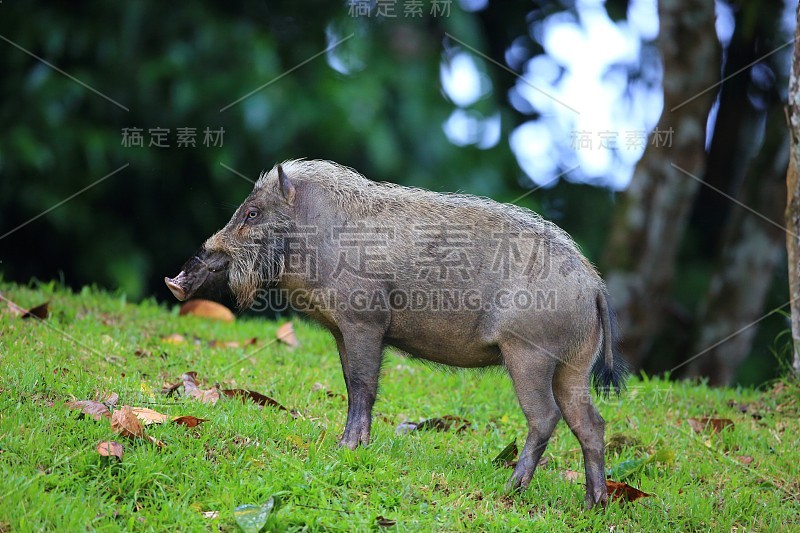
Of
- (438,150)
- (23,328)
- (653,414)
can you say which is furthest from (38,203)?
(653,414)

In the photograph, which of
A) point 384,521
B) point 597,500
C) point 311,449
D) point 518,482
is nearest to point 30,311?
point 311,449

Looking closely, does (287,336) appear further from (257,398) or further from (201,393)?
(201,393)

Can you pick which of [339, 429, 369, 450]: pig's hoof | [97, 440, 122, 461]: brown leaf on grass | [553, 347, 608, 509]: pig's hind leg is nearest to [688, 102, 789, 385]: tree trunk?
[553, 347, 608, 509]: pig's hind leg

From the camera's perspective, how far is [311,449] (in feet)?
17.0

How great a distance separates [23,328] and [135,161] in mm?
2896

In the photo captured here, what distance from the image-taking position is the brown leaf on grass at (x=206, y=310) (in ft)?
27.5

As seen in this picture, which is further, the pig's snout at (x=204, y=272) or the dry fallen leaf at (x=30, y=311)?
the dry fallen leaf at (x=30, y=311)

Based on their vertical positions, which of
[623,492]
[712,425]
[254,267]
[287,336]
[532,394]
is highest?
[254,267]

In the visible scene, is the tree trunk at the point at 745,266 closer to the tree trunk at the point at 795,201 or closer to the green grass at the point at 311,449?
the green grass at the point at 311,449

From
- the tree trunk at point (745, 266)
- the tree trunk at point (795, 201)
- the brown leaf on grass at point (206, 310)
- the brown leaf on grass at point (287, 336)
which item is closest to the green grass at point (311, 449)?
the brown leaf on grass at point (287, 336)

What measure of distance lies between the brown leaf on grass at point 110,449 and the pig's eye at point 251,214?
1.68 m

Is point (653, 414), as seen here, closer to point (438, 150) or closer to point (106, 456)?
point (438, 150)

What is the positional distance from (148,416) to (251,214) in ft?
4.62

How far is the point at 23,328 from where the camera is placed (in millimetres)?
6668
